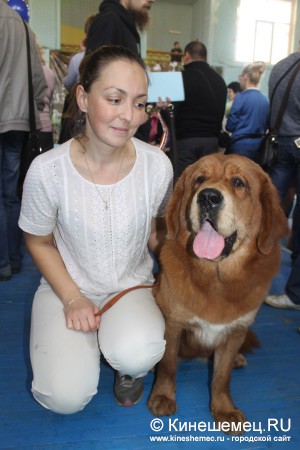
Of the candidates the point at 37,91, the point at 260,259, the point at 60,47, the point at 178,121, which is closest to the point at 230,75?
the point at 60,47

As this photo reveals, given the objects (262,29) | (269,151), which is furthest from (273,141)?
(262,29)

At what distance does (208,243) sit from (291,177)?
1704 mm

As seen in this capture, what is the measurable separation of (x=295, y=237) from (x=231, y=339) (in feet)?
4.80

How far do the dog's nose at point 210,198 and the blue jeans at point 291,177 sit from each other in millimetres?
1390

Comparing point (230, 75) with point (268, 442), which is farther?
point (230, 75)

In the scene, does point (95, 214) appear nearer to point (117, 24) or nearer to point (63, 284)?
point (63, 284)

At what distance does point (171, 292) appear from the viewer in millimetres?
1707

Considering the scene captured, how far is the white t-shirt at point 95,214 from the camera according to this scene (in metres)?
1.68

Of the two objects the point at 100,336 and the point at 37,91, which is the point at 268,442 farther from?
the point at 37,91

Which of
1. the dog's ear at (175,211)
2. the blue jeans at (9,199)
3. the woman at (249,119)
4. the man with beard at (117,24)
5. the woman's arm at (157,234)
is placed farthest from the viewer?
the woman at (249,119)

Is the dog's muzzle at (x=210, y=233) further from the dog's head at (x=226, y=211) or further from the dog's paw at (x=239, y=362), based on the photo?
the dog's paw at (x=239, y=362)

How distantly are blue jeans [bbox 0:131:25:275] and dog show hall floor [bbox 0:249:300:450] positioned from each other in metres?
0.86

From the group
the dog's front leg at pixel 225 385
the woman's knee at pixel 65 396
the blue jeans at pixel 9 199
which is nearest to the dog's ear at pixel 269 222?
the dog's front leg at pixel 225 385

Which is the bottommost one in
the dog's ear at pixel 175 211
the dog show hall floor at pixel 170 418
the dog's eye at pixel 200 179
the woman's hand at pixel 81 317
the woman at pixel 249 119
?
the dog show hall floor at pixel 170 418
